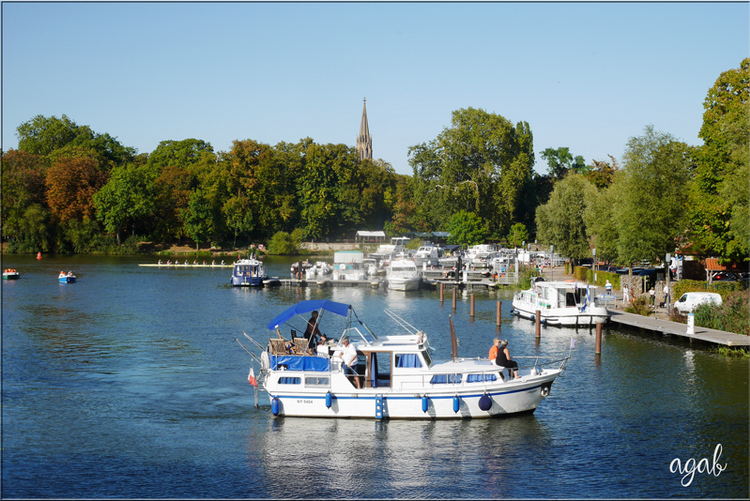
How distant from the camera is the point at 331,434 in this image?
80.7 feet

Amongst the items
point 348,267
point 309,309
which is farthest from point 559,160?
point 309,309

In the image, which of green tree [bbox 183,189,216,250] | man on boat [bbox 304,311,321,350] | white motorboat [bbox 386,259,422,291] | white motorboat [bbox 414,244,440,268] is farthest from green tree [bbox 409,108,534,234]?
man on boat [bbox 304,311,321,350]

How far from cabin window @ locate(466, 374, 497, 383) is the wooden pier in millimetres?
17957

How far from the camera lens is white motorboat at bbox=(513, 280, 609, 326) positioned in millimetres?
45781

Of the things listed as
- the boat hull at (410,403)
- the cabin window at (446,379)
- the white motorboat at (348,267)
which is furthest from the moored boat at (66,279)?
the cabin window at (446,379)

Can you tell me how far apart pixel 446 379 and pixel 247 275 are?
5430cm

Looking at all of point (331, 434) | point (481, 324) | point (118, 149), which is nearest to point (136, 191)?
point (118, 149)

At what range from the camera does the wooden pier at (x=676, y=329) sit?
37.3 m

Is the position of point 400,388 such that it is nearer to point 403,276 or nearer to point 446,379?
point 446,379

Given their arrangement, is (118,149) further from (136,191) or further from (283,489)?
(283,489)

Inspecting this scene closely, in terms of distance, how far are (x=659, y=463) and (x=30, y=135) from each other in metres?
169

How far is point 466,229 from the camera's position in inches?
4606

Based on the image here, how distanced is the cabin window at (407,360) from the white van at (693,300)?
26.2 meters

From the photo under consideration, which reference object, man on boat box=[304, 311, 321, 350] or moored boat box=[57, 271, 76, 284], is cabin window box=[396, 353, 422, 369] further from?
moored boat box=[57, 271, 76, 284]
